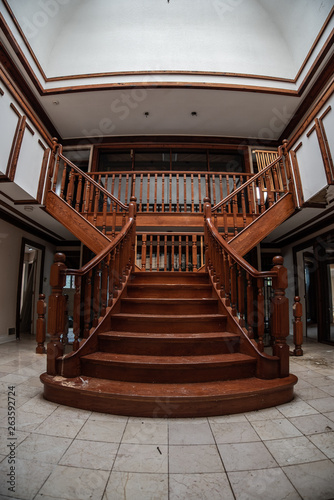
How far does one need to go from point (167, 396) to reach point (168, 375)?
0.86 ft

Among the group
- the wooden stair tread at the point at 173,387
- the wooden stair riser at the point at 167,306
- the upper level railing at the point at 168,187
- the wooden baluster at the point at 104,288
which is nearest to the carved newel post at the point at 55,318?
the wooden stair tread at the point at 173,387

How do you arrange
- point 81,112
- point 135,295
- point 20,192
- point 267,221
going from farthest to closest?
point 81,112, point 267,221, point 20,192, point 135,295

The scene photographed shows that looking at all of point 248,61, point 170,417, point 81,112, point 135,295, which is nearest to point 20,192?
point 135,295

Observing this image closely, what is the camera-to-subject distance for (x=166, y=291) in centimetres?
317

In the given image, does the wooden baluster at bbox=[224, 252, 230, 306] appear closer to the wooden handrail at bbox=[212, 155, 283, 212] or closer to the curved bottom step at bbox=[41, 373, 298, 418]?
the curved bottom step at bbox=[41, 373, 298, 418]

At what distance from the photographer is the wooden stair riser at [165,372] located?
197 cm

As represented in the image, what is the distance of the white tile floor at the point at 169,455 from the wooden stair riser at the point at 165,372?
31 cm

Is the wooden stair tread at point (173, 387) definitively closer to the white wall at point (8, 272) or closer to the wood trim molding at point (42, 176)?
the wood trim molding at point (42, 176)

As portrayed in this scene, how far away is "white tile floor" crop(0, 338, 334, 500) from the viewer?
1.10 metres

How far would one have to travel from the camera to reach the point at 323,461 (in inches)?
50.4

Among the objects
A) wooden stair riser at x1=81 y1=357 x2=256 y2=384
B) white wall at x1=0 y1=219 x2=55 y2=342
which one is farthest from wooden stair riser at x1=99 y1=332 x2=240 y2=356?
white wall at x1=0 y1=219 x2=55 y2=342

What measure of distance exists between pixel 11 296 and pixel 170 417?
447 cm

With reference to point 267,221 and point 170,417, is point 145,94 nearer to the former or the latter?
point 267,221
